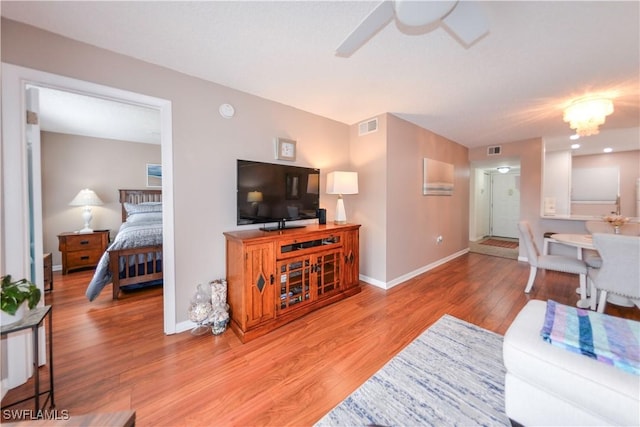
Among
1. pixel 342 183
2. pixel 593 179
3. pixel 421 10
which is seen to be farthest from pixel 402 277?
pixel 593 179

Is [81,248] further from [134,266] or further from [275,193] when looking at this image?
[275,193]

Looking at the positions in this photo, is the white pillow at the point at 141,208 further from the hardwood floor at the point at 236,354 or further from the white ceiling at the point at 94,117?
the hardwood floor at the point at 236,354

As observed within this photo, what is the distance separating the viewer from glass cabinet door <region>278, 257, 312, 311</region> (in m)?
2.21

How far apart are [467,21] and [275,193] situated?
6.40 ft

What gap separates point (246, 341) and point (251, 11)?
245 centimetres

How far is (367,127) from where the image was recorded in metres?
3.22

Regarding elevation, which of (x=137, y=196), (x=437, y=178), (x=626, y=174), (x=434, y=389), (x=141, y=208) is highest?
(x=626, y=174)

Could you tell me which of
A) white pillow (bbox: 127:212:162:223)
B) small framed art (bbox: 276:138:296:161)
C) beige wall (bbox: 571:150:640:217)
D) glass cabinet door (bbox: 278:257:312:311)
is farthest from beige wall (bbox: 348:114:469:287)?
beige wall (bbox: 571:150:640:217)

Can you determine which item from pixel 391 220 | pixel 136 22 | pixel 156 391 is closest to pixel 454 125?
pixel 391 220

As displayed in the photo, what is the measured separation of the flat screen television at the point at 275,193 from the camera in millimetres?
2232

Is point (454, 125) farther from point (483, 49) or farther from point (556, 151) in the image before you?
point (556, 151)

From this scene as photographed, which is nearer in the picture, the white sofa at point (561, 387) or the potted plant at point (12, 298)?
the white sofa at point (561, 387)

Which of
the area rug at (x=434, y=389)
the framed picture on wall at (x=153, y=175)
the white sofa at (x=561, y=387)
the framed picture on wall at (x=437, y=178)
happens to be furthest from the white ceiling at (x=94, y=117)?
the framed picture on wall at (x=437, y=178)

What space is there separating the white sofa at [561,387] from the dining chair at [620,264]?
167cm
